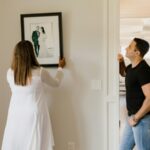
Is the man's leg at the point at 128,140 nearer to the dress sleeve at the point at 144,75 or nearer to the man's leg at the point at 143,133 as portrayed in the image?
the man's leg at the point at 143,133

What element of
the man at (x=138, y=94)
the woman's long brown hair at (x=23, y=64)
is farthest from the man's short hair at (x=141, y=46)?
the woman's long brown hair at (x=23, y=64)

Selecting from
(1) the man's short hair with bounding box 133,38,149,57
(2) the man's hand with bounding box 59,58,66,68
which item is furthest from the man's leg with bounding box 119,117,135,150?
(2) the man's hand with bounding box 59,58,66,68

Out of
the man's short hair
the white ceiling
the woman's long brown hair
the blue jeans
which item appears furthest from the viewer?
the white ceiling

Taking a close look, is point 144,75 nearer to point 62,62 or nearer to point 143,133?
point 143,133

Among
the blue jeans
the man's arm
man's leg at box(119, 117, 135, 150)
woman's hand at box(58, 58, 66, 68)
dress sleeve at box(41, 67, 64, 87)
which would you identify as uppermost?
woman's hand at box(58, 58, 66, 68)

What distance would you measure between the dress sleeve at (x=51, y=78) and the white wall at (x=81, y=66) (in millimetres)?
152

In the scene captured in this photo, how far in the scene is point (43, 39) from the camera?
2799mm

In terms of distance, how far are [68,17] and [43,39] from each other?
0.34 metres

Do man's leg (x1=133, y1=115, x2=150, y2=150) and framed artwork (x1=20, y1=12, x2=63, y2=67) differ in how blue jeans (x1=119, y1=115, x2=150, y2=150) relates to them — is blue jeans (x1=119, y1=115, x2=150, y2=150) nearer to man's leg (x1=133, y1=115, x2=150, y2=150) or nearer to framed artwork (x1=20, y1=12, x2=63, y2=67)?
man's leg (x1=133, y1=115, x2=150, y2=150)

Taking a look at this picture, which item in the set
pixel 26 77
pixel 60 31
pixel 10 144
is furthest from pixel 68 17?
pixel 10 144

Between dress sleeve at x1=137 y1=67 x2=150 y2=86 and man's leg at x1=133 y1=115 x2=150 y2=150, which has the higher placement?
dress sleeve at x1=137 y1=67 x2=150 y2=86

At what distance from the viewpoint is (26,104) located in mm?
2408

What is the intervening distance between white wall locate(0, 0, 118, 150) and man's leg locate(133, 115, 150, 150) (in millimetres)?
324

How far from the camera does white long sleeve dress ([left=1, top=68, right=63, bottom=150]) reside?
239 cm
